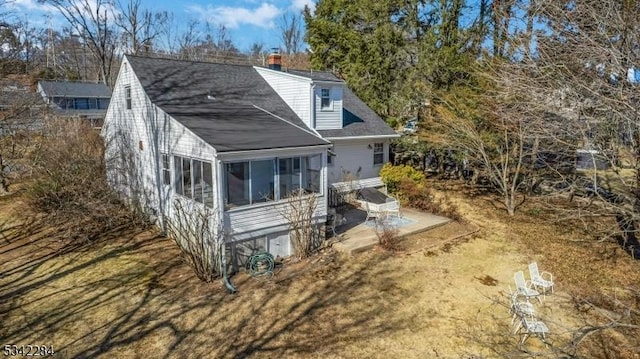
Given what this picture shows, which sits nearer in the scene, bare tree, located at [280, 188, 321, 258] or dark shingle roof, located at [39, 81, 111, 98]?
bare tree, located at [280, 188, 321, 258]

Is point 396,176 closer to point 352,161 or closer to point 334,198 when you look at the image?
point 352,161

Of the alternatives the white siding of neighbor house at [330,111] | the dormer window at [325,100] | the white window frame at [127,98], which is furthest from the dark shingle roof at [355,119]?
the white window frame at [127,98]

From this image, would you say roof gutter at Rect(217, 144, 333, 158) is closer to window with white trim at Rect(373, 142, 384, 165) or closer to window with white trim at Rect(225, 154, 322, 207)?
window with white trim at Rect(225, 154, 322, 207)

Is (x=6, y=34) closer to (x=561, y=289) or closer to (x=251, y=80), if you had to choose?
(x=251, y=80)

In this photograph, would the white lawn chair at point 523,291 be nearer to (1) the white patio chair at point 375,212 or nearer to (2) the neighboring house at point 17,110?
(1) the white patio chair at point 375,212

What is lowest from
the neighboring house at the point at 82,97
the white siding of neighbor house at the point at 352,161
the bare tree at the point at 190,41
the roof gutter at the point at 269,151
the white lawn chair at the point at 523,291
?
the white lawn chair at the point at 523,291

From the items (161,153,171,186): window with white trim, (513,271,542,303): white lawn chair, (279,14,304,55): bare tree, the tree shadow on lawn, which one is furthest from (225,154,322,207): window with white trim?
(279,14,304,55): bare tree

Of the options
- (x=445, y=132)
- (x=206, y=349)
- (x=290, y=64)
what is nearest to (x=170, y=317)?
(x=206, y=349)

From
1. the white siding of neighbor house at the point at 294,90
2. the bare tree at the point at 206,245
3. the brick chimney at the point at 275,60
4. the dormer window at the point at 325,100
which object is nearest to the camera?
the bare tree at the point at 206,245

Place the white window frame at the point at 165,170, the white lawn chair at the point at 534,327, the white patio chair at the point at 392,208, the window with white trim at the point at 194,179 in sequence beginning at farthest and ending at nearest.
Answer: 1. the white patio chair at the point at 392,208
2. the white window frame at the point at 165,170
3. the window with white trim at the point at 194,179
4. the white lawn chair at the point at 534,327
